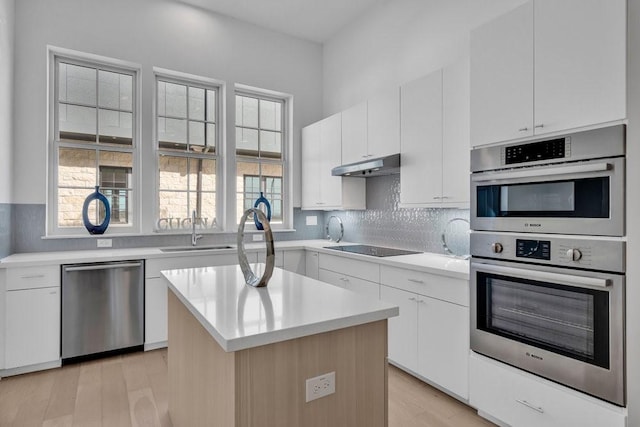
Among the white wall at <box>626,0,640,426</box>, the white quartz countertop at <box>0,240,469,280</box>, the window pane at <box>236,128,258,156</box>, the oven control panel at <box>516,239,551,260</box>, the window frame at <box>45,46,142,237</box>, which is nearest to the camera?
the white wall at <box>626,0,640,426</box>

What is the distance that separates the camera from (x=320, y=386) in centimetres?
124

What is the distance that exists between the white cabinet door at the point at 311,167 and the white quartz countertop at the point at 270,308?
2.51 metres

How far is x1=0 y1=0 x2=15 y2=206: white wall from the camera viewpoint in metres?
2.86

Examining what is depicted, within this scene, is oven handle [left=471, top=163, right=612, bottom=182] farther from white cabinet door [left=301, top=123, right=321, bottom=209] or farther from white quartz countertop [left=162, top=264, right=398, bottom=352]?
white cabinet door [left=301, top=123, right=321, bottom=209]

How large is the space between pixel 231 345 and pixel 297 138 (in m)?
3.86

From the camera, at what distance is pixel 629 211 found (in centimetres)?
156

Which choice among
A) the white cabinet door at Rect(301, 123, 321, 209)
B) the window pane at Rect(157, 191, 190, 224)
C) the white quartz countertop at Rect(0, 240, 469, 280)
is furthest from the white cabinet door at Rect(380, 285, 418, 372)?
the window pane at Rect(157, 191, 190, 224)

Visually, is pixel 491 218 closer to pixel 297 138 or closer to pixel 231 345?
pixel 231 345

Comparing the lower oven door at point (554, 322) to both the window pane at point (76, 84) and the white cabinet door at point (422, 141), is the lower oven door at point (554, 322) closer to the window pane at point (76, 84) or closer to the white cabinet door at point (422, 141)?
the white cabinet door at point (422, 141)

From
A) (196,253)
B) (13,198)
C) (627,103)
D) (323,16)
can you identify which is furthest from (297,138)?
(627,103)

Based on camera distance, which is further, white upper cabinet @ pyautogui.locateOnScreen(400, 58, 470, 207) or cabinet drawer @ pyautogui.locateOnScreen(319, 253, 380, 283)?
cabinet drawer @ pyautogui.locateOnScreen(319, 253, 380, 283)

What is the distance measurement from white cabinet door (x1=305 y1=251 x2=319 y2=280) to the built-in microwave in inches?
76.8

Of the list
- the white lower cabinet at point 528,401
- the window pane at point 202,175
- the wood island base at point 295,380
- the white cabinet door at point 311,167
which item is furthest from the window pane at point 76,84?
the white lower cabinet at point 528,401

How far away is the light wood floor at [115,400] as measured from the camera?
221cm
